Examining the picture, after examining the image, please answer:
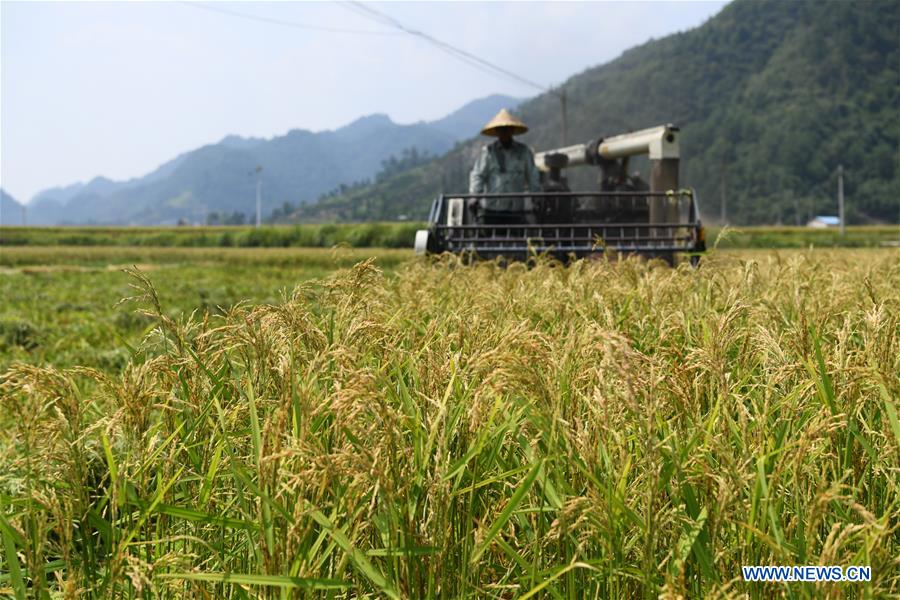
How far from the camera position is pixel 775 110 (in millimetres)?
146750

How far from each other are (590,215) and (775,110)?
515 feet

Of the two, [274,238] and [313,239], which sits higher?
[274,238]

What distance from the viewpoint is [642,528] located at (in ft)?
4.83

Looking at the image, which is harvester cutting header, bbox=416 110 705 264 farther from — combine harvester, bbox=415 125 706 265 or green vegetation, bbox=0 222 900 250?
green vegetation, bbox=0 222 900 250

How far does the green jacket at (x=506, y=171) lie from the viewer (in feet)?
34.4

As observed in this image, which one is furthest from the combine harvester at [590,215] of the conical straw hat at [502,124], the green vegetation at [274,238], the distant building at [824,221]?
the distant building at [824,221]

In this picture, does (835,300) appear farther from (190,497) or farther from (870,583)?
(190,497)

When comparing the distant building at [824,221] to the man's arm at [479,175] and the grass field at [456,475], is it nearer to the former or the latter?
the man's arm at [479,175]

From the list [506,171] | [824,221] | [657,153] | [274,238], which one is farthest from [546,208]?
[824,221]

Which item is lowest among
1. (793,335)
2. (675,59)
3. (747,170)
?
(793,335)

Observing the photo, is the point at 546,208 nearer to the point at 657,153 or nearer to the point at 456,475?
the point at 657,153

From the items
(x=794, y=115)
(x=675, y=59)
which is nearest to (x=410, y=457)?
(x=794, y=115)

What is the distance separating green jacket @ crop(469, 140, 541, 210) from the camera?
10.5 meters

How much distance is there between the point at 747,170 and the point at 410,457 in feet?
486
